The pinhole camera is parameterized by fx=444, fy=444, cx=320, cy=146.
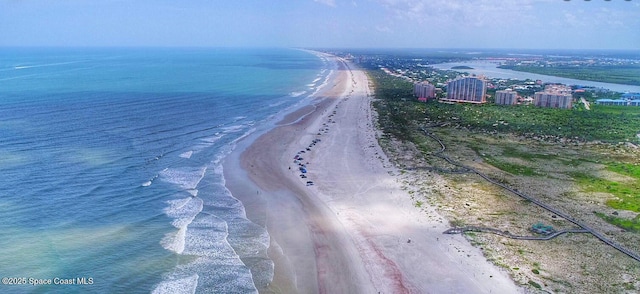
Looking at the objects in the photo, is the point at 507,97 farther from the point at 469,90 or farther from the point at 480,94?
the point at 469,90

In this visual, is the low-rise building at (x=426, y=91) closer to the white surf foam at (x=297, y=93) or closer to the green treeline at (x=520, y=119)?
Result: the green treeline at (x=520, y=119)

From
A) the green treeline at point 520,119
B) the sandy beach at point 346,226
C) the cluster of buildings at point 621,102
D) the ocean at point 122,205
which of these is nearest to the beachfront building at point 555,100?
the green treeline at point 520,119

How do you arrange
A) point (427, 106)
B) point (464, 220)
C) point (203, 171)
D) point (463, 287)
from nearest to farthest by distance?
point (463, 287), point (464, 220), point (203, 171), point (427, 106)

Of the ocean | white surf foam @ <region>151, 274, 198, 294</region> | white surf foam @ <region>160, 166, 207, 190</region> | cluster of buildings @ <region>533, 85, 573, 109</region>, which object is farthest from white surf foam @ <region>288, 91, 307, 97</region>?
white surf foam @ <region>151, 274, 198, 294</region>

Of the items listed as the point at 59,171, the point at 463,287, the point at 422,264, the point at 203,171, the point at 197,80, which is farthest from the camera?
the point at 197,80

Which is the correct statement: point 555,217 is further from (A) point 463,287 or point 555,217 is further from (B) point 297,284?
(B) point 297,284

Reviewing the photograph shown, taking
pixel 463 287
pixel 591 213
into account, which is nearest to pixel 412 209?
pixel 463 287

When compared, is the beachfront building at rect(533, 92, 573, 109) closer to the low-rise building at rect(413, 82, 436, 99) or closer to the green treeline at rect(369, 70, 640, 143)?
the green treeline at rect(369, 70, 640, 143)
